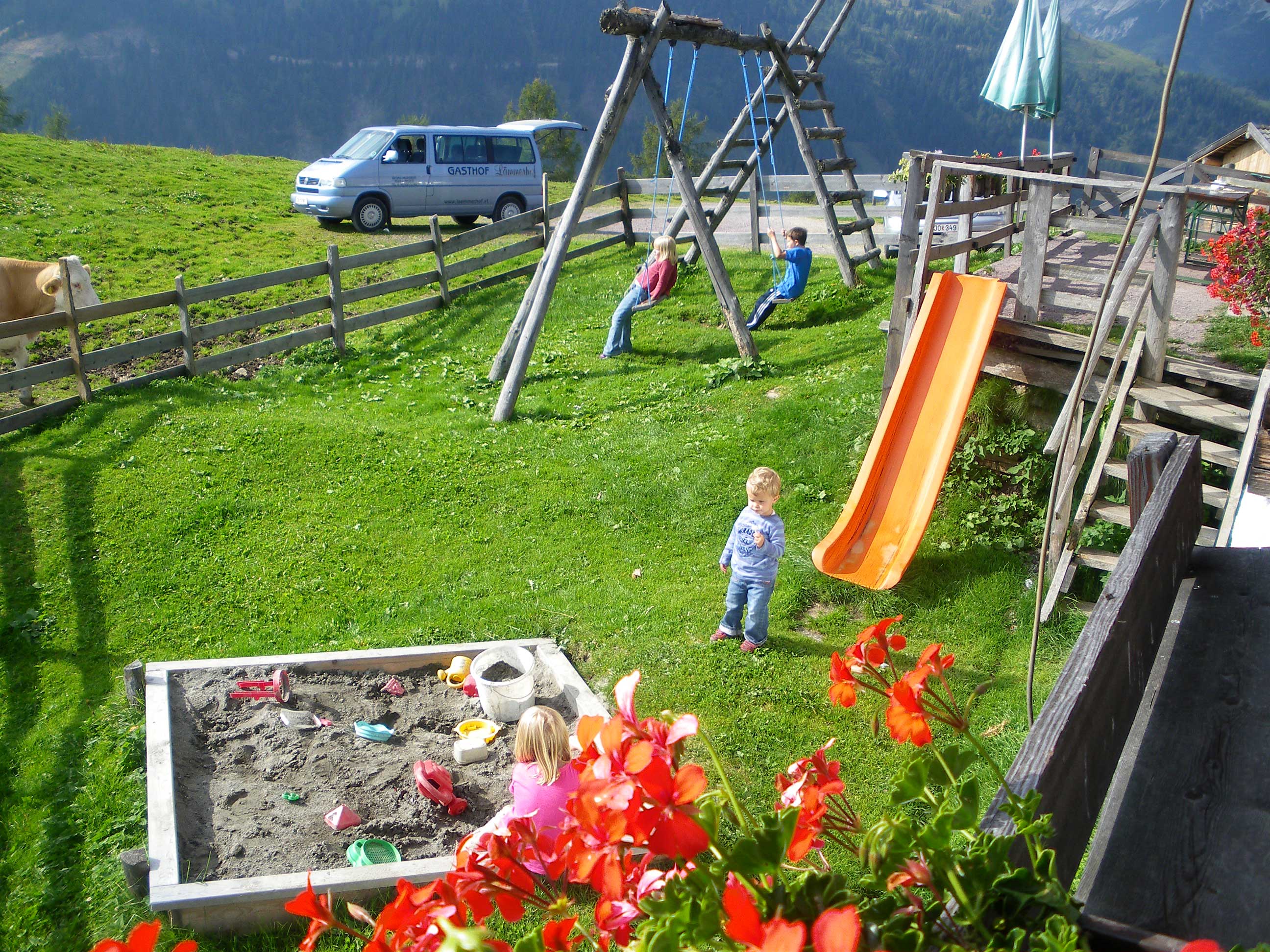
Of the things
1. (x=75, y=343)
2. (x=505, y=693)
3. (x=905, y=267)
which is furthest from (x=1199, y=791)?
(x=75, y=343)

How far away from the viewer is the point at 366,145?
18.6m

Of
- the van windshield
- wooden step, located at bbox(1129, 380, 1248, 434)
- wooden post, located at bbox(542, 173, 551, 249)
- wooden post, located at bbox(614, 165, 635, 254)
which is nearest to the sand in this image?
wooden step, located at bbox(1129, 380, 1248, 434)

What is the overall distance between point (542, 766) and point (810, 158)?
9867mm

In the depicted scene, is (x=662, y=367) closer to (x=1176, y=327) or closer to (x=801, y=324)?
(x=801, y=324)

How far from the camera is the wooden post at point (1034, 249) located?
616cm

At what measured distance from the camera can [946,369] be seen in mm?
6816

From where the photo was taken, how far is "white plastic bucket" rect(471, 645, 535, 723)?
5027 mm

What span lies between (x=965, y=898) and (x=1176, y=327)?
8636 mm

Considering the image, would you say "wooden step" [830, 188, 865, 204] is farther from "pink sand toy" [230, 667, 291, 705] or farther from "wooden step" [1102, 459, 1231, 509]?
"pink sand toy" [230, 667, 291, 705]

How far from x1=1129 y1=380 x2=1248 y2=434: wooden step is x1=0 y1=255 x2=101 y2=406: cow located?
10.4 m

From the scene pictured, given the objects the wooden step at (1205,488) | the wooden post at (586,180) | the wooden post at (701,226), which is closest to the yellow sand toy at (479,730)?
the wooden step at (1205,488)

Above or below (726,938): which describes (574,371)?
below

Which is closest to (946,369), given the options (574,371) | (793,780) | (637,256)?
(574,371)

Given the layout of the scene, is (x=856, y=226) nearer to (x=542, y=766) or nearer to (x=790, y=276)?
(x=790, y=276)
